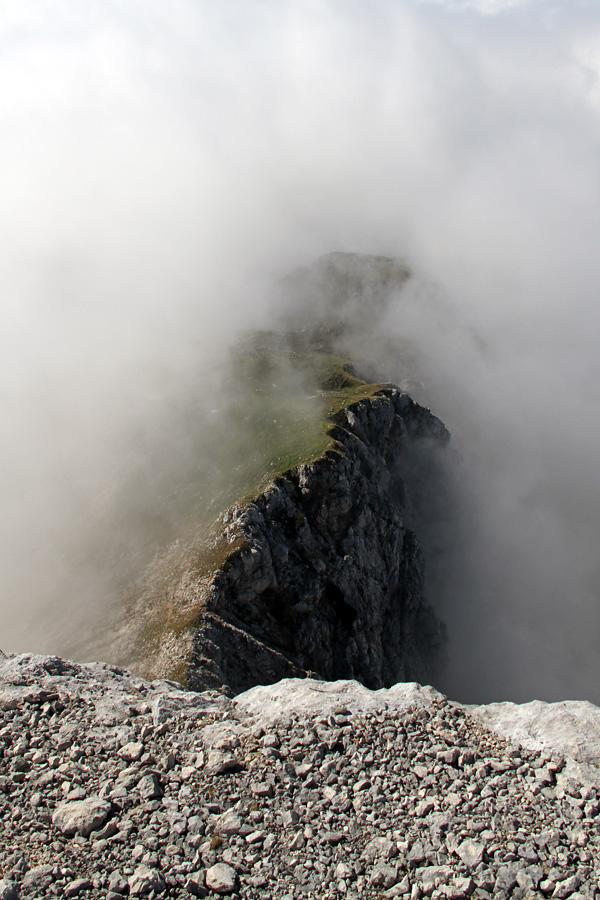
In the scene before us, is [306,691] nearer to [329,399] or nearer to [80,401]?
[329,399]

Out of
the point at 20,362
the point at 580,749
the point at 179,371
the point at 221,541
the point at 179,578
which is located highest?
the point at 20,362

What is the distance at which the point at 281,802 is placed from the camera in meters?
17.7

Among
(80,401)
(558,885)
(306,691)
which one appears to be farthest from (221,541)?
(80,401)

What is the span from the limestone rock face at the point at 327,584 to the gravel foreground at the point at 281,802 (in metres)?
38.7

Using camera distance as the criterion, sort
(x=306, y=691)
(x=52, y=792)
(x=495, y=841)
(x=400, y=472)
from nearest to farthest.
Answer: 1. (x=495, y=841)
2. (x=52, y=792)
3. (x=306, y=691)
4. (x=400, y=472)

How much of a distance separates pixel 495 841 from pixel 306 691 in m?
9.67

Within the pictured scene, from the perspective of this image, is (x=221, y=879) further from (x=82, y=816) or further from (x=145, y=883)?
(x=82, y=816)

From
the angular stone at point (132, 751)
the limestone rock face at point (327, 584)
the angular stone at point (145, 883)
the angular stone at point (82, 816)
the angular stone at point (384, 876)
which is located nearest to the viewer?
the angular stone at point (145, 883)

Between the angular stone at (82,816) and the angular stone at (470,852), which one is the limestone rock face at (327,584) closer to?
the angular stone at (82,816)

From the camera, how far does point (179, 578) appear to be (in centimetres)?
7294

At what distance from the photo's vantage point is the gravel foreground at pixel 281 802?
14.9m

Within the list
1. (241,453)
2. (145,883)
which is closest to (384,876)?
(145,883)

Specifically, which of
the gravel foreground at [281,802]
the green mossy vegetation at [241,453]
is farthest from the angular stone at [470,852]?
the green mossy vegetation at [241,453]

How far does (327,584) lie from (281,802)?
68.8 m
